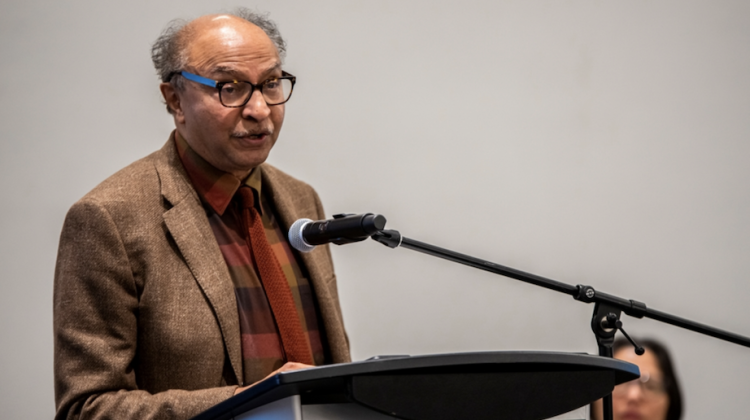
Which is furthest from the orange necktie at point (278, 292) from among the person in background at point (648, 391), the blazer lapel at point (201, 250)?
the person in background at point (648, 391)

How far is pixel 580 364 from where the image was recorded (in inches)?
36.4

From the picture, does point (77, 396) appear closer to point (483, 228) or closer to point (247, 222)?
point (247, 222)

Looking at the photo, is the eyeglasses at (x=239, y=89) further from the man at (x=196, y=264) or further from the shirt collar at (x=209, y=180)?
the shirt collar at (x=209, y=180)

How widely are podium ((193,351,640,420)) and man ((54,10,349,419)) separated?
40cm

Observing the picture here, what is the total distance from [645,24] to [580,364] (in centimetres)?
213

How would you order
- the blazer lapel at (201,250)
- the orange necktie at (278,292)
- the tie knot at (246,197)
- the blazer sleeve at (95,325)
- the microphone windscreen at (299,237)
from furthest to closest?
the tie knot at (246,197)
the orange necktie at (278,292)
the blazer lapel at (201,250)
the blazer sleeve at (95,325)
the microphone windscreen at (299,237)

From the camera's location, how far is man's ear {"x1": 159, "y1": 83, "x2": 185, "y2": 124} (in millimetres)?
1689

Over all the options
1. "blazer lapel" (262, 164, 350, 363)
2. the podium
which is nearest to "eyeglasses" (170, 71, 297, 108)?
"blazer lapel" (262, 164, 350, 363)

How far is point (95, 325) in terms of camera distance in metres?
1.41

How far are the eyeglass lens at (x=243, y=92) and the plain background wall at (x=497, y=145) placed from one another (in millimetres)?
726

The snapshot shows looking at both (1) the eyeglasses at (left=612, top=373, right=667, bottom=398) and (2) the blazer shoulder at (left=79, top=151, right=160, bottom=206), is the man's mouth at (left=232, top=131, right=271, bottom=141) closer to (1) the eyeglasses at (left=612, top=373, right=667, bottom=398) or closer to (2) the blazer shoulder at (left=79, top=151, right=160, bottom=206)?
(2) the blazer shoulder at (left=79, top=151, right=160, bottom=206)

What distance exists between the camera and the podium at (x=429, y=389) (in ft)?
2.61

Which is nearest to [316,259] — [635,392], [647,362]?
[635,392]

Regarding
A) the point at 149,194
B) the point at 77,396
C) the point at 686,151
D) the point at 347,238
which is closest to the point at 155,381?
the point at 77,396
